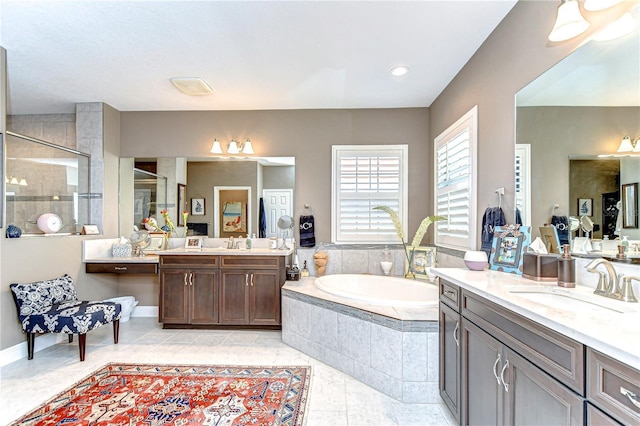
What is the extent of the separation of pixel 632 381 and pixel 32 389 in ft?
11.1

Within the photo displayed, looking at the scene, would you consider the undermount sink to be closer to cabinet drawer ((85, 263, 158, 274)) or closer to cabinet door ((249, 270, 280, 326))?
cabinet door ((249, 270, 280, 326))

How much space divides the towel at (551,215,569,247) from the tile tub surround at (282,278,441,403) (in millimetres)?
910

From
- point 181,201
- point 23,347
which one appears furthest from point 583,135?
point 23,347

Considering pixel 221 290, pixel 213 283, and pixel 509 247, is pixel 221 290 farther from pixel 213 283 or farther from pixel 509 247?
pixel 509 247

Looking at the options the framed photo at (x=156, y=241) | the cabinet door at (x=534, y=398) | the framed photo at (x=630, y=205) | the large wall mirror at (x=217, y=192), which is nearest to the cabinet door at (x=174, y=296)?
the framed photo at (x=156, y=241)

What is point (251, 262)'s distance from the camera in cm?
344

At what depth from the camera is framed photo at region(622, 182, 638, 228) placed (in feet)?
4.22

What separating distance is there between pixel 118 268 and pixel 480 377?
12.0ft

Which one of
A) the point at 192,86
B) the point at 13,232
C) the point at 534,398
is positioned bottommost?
the point at 534,398

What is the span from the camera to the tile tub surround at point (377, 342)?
2.11 metres

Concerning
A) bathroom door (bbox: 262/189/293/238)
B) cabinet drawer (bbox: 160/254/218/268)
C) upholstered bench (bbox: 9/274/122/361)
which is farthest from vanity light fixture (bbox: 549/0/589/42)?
upholstered bench (bbox: 9/274/122/361)

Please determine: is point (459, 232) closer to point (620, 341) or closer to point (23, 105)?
point (620, 341)

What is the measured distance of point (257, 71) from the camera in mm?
2930

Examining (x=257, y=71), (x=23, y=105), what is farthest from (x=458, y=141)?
(x=23, y=105)
